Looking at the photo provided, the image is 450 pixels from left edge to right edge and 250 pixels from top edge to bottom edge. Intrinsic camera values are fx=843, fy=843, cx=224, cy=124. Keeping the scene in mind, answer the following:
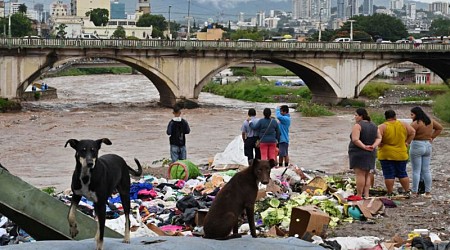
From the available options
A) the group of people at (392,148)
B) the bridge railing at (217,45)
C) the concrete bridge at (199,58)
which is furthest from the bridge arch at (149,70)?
the group of people at (392,148)

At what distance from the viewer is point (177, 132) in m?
15.9

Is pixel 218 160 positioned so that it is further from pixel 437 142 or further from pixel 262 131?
pixel 437 142

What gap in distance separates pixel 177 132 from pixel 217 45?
113ft

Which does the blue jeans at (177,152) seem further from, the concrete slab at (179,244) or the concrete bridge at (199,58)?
the concrete bridge at (199,58)

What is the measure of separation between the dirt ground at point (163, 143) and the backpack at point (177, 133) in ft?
5.81

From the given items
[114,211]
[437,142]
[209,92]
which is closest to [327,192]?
[114,211]

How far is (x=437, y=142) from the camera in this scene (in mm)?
27297

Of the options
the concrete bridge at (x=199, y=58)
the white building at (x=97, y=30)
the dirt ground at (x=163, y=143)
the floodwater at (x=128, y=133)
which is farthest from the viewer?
the white building at (x=97, y=30)

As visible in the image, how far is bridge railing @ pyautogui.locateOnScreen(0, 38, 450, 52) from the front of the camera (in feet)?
152

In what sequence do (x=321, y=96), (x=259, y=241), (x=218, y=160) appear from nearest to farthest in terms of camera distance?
(x=259, y=241) → (x=218, y=160) → (x=321, y=96)

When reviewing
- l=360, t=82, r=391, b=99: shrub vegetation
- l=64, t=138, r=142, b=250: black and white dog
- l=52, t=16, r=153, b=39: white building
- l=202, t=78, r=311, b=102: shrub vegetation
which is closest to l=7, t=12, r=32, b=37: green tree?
l=52, t=16, r=153, b=39: white building

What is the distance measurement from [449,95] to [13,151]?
22.0 m

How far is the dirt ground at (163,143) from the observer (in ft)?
38.6

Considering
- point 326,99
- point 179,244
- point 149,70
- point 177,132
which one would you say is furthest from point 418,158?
point 326,99
